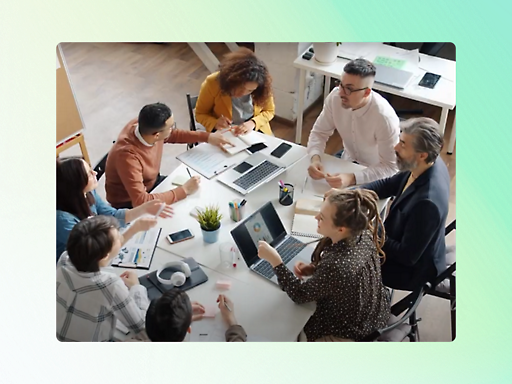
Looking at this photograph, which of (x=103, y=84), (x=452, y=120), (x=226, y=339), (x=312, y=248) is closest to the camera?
(x=226, y=339)

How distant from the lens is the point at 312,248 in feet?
8.50

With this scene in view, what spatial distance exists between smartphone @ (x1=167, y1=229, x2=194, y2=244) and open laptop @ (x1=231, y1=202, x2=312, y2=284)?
290 mm

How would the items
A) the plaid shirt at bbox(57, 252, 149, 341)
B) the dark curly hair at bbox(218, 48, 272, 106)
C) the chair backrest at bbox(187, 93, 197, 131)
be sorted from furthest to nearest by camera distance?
the chair backrest at bbox(187, 93, 197, 131)
the dark curly hair at bbox(218, 48, 272, 106)
the plaid shirt at bbox(57, 252, 149, 341)

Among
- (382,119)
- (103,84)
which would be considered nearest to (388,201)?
(382,119)

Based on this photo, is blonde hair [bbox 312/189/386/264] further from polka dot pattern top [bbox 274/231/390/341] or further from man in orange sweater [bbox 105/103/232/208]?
man in orange sweater [bbox 105/103/232/208]

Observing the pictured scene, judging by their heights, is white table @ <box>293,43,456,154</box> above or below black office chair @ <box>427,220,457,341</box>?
above

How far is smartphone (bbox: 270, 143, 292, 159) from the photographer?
122 inches

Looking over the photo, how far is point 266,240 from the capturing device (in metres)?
2.54

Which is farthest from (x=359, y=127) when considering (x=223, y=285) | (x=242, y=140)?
(x=223, y=285)

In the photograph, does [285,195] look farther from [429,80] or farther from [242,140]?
[429,80]

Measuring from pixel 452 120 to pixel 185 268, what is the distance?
2338mm

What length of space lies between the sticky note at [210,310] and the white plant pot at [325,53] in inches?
81.0

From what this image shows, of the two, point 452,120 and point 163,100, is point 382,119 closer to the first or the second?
point 452,120

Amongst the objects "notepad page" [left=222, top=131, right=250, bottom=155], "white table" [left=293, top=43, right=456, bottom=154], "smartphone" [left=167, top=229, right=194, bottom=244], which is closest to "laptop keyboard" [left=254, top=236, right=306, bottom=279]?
"smartphone" [left=167, top=229, right=194, bottom=244]
